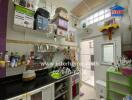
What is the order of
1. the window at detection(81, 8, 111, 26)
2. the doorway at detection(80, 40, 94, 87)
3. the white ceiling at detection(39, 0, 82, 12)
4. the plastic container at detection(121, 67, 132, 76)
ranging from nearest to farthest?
1. the plastic container at detection(121, 67, 132, 76)
2. the white ceiling at detection(39, 0, 82, 12)
3. the window at detection(81, 8, 111, 26)
4. the doorway at detection(80, 40, 94, 87)

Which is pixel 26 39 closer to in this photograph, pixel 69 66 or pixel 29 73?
pixel 29 73

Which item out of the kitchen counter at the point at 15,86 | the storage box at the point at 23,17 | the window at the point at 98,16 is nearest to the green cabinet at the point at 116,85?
the kitchen counter at the point at 15,86

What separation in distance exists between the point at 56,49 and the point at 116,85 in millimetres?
1745

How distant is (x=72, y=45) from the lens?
126 inches

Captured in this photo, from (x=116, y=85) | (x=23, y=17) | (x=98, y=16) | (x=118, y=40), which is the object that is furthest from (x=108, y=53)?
(x=23, y=17)

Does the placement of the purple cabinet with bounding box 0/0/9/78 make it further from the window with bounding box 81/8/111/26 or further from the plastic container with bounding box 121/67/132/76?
the window with bounding box 81/8/111/26

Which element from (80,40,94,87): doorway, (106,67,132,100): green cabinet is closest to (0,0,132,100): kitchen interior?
(106,67,132,100): green cabinet

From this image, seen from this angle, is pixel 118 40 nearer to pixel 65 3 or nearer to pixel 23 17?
pixel 65 3

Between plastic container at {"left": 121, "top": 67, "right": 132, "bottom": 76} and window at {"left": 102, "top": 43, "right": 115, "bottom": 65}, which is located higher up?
window at {"left": 102, "top": 43, "right": 115, "bottom": 65}

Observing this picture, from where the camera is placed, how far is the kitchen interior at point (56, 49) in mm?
1529

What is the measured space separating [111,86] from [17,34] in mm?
2459

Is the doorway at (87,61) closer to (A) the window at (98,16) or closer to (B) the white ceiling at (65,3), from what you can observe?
(A) the window at (98,16)

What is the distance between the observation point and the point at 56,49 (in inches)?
97.0

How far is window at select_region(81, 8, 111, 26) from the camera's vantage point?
2.87 metres
